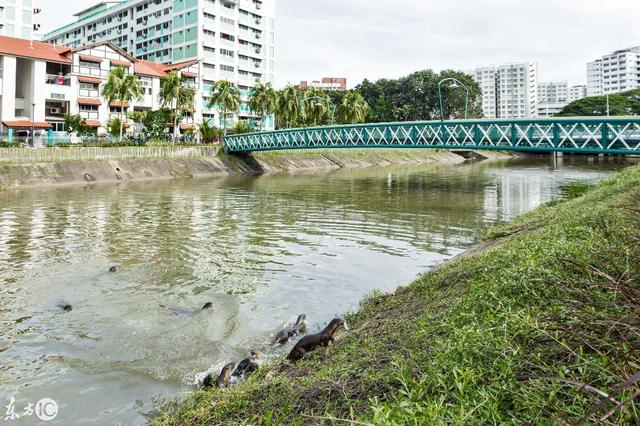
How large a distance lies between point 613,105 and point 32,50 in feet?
404

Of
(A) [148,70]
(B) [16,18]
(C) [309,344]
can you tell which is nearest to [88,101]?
(A) [148,70]

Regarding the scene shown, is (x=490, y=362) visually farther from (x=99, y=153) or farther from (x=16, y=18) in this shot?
(x=16, y=18)

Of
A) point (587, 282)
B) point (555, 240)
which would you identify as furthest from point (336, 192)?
point (587, 282)

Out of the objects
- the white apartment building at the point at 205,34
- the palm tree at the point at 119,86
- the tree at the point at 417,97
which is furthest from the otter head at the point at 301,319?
the tree at the point at 417,97

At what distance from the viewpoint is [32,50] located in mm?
63531

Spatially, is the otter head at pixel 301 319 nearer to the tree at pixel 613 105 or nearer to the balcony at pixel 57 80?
the balcony at pixel 57 80

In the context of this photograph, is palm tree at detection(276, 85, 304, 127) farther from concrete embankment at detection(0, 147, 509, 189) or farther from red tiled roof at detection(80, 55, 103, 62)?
red tiled roof at detection(80, 55, 103, 62)

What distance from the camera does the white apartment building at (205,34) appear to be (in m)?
93.1

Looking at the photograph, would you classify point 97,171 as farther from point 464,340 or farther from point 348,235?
point 464,340

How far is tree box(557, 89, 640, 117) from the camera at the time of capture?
127 metres

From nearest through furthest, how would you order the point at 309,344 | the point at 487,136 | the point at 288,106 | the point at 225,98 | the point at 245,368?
the point at 245,368 < the point at 309,344 < the point at 487,136 < the point at 225,98 < the point at 288,106

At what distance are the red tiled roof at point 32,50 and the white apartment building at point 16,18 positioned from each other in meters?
12.7

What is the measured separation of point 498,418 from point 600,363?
3.38ft

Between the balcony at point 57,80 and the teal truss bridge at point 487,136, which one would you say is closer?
the teal truss bridge at point 487,136
